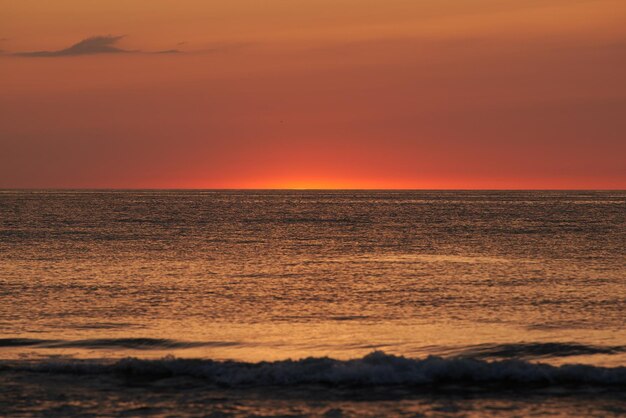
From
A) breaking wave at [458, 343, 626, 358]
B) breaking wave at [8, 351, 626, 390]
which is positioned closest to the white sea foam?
breaking wave at [8, 351, 626, 390]

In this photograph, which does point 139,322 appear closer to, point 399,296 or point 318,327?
point 318,327

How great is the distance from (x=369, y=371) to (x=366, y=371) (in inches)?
3.2

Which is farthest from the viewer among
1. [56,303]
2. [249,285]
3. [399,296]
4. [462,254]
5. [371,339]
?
[462,254]

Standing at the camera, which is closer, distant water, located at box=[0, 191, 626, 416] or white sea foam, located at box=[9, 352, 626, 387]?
distant water, located at box=[0, 191, 626, 416]

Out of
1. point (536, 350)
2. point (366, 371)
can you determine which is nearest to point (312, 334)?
point (366, 371)

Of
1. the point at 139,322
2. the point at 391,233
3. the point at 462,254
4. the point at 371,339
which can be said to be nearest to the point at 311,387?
the point at 371,339

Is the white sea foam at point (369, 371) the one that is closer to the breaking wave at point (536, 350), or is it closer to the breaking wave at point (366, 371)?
the breaking wave at point (366, 371)

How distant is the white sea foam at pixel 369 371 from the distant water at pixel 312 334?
5 centimetres

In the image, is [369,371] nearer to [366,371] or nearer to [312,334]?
[366,371]

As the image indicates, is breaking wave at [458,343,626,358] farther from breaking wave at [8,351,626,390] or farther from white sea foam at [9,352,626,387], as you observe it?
breaking wave at [8,351,626,390]

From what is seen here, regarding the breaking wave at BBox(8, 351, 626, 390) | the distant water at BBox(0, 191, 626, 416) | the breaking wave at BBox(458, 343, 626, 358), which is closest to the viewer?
the distant water at BBox(0, 191, 626, 416)

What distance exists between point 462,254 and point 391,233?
26710mm

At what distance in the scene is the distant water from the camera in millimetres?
20797

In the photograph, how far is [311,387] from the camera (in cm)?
2186
